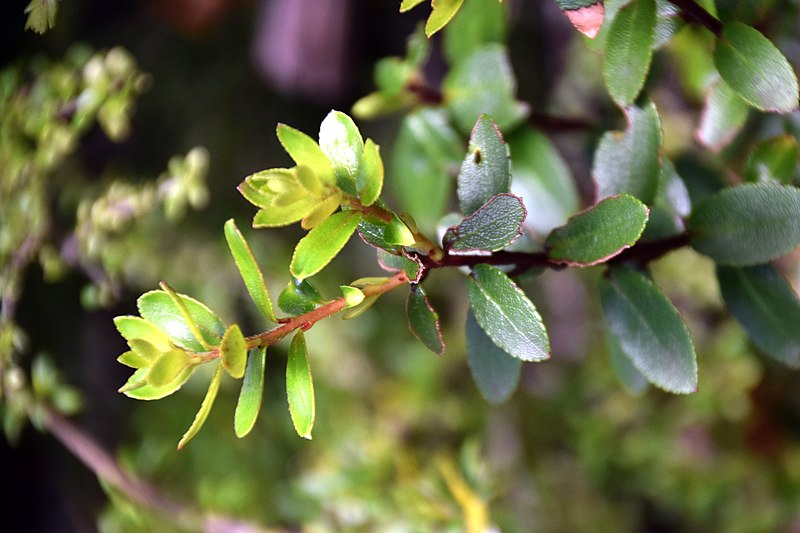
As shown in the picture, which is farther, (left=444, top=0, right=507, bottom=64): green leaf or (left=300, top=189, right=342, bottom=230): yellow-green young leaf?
(left=444, top=0, right=507, bottom=64): green leaf

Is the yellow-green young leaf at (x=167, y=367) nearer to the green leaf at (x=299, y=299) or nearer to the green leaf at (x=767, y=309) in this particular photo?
the green leaf at (x=299, y=299)

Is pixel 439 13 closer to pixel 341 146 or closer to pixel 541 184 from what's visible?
pixel 341 146

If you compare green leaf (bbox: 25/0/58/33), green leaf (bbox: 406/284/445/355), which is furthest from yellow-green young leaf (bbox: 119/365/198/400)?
green leaf (bbox: 25/0/58/33)

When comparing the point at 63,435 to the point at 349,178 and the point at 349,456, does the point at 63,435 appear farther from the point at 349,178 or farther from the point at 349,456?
the point at 349,178

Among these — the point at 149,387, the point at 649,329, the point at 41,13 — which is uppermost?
the point at 41,13

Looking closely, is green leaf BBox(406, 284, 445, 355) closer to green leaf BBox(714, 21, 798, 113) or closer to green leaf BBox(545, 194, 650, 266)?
green leaf BBox(545, 194, 650, 266)

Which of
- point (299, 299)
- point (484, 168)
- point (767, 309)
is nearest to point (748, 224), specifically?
point (767, 309)

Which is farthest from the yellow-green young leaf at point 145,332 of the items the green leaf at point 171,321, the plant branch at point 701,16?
the plant branch at point 701,16
